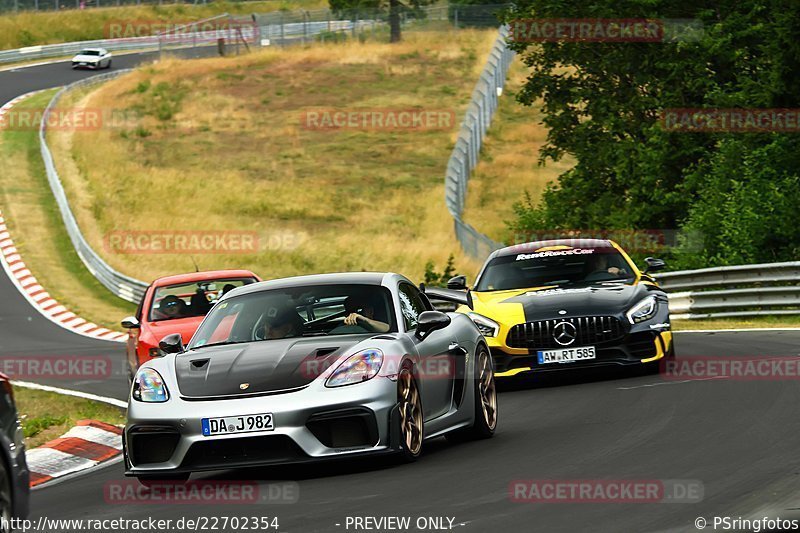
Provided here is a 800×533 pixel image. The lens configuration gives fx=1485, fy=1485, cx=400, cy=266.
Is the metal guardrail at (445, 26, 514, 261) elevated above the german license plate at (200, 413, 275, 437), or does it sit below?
below

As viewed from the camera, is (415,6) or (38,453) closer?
(38,453)

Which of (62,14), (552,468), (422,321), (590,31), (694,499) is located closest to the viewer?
(694,499)

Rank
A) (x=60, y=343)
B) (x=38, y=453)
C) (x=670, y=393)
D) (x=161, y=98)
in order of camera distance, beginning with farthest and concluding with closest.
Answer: (x=161, y=98) → (x=60, y=343) → (x=670, y=393) → (x=38, y=453)

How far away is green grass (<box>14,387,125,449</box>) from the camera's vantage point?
13594mm

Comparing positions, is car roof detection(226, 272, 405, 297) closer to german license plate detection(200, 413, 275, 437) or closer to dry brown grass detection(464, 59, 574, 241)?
german license plate detection(200, 413, 275, 437)

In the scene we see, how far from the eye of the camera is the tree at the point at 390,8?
7900 cm

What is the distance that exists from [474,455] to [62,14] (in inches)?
3506

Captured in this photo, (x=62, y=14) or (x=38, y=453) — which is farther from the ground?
(x=38, y=453)

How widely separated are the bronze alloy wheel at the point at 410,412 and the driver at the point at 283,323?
3.21ft

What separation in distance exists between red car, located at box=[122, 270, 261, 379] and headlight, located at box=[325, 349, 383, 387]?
6955mm

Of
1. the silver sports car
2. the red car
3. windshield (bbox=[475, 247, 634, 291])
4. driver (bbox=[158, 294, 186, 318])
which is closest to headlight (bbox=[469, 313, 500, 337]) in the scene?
windshield (bbox=[475, 247, 634, 291])

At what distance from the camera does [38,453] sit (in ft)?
39.5

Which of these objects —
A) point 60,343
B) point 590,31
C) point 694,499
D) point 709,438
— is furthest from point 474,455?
point 590,31

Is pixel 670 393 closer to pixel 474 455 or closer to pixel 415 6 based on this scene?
pixel 474 455
